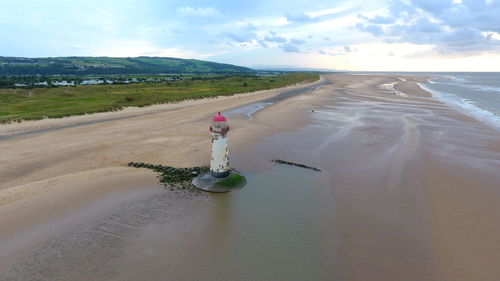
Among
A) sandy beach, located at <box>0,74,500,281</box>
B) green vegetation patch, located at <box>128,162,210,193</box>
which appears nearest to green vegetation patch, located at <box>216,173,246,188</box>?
sandy beach, located at <box>0,74,500,281</box>

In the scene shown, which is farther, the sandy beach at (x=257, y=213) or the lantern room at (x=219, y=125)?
the lantern room at (x=219, y=125)

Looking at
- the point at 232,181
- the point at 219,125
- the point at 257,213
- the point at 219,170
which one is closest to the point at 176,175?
the point at 219,170

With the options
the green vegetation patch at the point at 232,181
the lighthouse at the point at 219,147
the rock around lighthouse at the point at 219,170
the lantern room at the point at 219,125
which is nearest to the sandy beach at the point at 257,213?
the green vegetation patch at the point at 232,181

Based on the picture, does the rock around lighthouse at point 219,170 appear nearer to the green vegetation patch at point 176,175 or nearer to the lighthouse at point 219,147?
the lighthouse at point 219,147

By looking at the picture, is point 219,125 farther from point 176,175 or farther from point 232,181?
point 176,175

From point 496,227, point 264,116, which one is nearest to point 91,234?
point 496,227

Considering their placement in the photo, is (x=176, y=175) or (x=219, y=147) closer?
(x=219, y=147)

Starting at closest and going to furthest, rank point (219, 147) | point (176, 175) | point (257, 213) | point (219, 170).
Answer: point (257, 213), point (219, 147), point (219, 170), point (176, 175)
